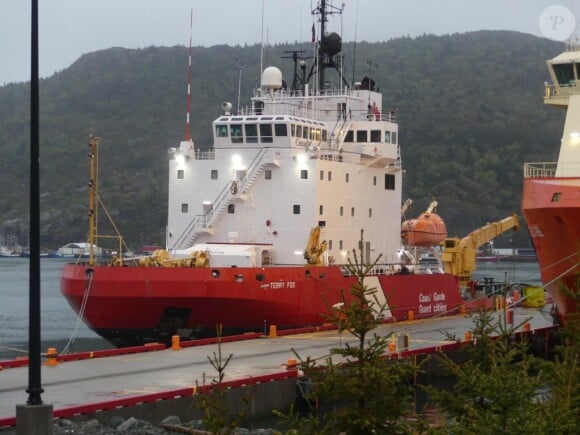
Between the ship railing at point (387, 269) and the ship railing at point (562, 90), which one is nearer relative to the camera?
the ship railing at point (562, 90)

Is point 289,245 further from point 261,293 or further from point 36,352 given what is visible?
point 36,352

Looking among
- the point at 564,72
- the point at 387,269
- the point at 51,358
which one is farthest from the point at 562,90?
the point at 51,358

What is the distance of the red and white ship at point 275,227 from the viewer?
26031 millimetres

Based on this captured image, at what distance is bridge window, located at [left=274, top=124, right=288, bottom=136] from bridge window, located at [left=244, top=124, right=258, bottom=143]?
0.57 meters

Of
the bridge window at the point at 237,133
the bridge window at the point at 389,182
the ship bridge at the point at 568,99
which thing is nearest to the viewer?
the ship bridge at the point at 568,99

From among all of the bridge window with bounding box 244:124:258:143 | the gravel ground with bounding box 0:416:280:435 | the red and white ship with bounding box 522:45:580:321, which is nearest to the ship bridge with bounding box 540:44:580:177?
the red and white ship with bounding box 522:45:580:321

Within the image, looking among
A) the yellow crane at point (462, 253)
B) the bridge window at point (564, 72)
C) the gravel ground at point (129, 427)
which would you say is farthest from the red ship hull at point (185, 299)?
the yellow crane at point (462, 253)

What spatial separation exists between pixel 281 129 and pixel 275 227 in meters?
2.59

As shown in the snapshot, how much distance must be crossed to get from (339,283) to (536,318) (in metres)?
6.92

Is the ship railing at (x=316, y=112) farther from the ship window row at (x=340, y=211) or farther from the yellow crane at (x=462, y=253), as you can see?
the yellow crane at (x=462, y=253)

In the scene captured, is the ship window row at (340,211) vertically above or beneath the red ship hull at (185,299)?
above

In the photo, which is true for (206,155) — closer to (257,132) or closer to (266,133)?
(257,132)

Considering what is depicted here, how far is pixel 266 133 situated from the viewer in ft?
98.9

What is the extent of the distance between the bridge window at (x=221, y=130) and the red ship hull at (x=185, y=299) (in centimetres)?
471
